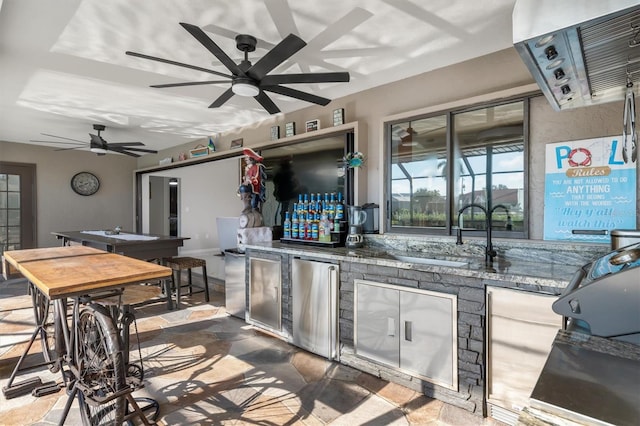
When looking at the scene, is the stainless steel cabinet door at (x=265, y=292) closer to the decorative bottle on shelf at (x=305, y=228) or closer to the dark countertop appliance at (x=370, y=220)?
the decorative bottle on shelf at (x=305, y=228)

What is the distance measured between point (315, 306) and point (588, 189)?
84.0 inches

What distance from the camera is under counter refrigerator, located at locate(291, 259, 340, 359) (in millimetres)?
2717

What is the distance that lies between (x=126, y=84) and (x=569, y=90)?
11.6 ft

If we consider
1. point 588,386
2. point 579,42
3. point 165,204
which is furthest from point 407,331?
point 165,204

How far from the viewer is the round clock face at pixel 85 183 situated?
677 centimetres

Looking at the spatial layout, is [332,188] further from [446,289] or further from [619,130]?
[619,130]

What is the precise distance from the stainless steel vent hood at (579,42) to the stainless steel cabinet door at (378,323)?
5.12 ft

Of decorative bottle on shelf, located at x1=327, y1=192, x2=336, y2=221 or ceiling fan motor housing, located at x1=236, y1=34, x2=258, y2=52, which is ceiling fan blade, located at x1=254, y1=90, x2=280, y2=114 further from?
decorative bottle on shelf, located at x1=327, y1=192, x2=336, y2=221

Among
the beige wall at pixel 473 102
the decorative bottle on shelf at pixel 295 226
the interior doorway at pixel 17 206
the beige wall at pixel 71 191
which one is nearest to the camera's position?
the beige wall at pixel 473 102

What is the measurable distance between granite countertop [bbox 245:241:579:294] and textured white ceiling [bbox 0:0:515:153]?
156 centimetres

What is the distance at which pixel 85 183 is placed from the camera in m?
6.90

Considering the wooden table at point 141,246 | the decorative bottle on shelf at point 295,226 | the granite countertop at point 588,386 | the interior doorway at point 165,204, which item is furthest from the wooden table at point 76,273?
the interior doorway at point 165,204

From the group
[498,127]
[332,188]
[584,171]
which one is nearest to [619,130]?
[584,171]

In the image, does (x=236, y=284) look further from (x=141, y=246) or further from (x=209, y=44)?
(x=209, y=44)
